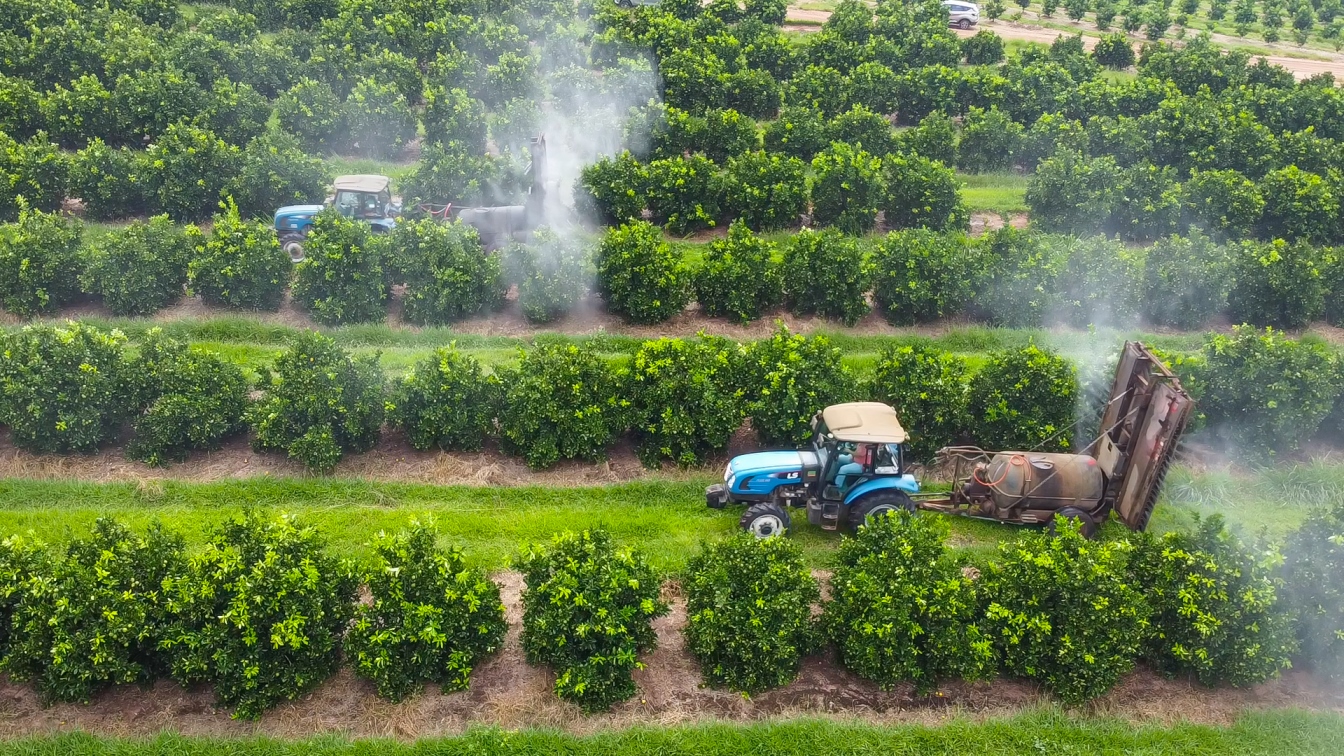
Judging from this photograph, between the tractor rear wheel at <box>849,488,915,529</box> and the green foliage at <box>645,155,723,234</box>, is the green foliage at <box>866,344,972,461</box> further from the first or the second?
the green foliage at <box>645,155,723,234</box>

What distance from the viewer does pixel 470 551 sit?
16.0 m

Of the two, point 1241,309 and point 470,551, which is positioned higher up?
point 1241,309

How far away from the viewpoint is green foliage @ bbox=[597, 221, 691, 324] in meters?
22.5

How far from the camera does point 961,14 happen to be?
163 feet

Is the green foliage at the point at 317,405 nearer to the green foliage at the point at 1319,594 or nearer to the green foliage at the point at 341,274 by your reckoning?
the green foliage at the point at 341,274

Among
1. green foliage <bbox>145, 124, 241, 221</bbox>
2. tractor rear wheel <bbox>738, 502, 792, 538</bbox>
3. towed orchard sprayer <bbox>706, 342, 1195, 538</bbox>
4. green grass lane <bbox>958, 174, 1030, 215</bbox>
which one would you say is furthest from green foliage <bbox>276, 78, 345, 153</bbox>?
tractor rear wheel <bbox>738, 502, 792, 538</bbox>

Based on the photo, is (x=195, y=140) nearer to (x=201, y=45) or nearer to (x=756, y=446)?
(x=201, y=45)

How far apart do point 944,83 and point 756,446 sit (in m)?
22.5

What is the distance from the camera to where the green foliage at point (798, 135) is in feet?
103

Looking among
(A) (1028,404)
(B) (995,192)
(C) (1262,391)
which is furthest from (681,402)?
(B) (995,192)

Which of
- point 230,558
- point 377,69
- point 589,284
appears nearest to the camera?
point 230,558

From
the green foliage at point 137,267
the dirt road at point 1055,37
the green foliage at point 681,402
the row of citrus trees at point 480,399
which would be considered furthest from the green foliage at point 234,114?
the dirt road at point 1055,37

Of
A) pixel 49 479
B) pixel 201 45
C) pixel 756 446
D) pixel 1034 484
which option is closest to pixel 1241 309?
pixel 1034 484

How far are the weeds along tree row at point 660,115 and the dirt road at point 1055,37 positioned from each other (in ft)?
19.1
